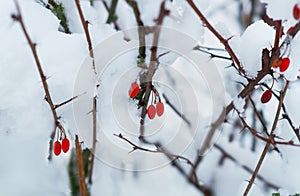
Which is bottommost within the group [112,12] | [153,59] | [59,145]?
[59,145]

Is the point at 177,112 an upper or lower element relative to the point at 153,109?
upper

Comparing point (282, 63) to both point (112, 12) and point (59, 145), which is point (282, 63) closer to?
point (112, 12)

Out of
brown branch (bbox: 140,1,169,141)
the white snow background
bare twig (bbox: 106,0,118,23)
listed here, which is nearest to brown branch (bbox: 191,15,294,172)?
the white snow background

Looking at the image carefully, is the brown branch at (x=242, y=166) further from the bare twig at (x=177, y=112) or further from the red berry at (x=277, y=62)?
the red berry at (x=277, y=62)

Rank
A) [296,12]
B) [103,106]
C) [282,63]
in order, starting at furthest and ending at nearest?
[103,106] < [282,63] < [296,12]

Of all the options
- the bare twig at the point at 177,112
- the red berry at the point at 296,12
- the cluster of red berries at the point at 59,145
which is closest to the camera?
the red berry at the point at 296,12

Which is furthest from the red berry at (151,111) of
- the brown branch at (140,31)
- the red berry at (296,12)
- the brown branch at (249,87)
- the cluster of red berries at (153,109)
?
the red berry at (296,12)

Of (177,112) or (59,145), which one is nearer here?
(59,145)

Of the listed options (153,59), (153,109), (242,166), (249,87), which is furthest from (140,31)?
(242,166)

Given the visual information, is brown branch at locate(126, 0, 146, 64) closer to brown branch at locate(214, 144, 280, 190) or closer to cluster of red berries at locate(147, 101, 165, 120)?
cluster of red berries at locate(147, 101, 165, 120)

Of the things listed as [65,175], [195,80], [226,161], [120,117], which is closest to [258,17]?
[195,80]

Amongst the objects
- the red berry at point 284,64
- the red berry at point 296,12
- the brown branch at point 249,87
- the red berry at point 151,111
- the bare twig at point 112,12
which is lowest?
the red berry at point 284,64

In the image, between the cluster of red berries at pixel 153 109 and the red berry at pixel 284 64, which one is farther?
the cluster of red berries at pixel 153 109

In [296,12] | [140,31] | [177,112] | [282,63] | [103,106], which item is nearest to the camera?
[296,12]
